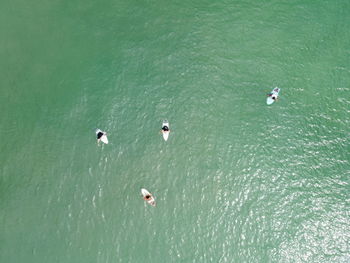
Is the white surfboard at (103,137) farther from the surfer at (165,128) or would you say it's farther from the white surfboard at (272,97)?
the white surfboard at (272,97)

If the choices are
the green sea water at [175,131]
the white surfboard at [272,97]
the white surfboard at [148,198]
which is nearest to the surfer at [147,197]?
the white surfboard at [148,198]

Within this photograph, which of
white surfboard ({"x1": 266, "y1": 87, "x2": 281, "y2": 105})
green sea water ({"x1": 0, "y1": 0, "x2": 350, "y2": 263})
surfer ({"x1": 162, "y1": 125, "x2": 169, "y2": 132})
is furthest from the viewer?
white surfboard ({"x1": 266, "y1": 87, "x2": 281, "y2": 105})

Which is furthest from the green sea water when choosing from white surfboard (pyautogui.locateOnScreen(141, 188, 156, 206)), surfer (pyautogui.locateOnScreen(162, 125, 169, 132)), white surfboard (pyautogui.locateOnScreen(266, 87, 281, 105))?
surfer (pyautogui.locateOnScreen(162, 125, 169, 132))

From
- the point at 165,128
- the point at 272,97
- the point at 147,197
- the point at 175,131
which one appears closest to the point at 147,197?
the point at 147,197

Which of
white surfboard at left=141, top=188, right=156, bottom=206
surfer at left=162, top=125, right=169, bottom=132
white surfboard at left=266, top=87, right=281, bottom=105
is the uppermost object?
white surfboard at left=266, top=87, right=281, bottom=105

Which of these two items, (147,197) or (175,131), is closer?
(147,197)

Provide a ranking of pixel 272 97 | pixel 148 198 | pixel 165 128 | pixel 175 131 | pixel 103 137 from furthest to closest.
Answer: pixel 272 97 < pixel 175 131 < pixel 165 128 < pixel 103 137 < pixel 148 198

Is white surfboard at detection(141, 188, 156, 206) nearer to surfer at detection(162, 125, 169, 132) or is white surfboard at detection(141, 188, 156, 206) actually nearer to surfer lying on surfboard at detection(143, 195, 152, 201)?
surfer lying on surfboard at detection(143, 195, 152, 201)

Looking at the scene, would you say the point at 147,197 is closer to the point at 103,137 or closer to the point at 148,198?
the point at 148,198

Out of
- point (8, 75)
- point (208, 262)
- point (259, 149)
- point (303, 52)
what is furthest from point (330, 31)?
point (8, 75)
